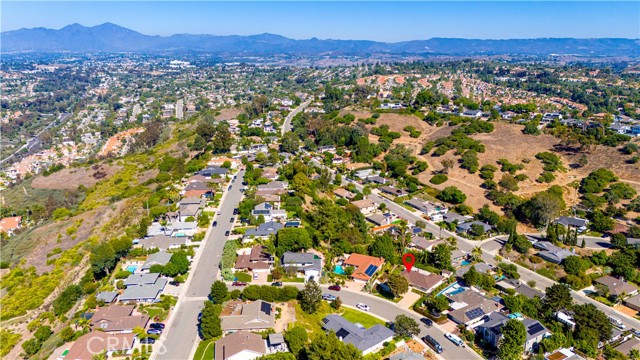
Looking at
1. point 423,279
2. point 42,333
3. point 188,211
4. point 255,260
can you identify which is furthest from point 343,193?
point 42,333

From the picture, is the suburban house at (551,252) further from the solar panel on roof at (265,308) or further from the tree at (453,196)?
the solar panel on roof at (265,308)

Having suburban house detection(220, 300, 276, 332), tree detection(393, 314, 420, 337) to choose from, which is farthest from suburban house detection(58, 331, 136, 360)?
tree detection(393, 314, 420, 337)

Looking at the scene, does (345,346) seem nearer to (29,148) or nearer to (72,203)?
(72,203)

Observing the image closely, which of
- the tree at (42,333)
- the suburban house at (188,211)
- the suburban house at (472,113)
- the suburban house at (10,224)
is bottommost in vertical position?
the suburban house at (10,224)

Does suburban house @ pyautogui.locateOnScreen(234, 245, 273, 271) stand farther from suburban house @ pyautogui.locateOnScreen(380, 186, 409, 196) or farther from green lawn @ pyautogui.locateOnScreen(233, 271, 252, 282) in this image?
suburban house @ pyautogui.locateOnScreen(380, 186, 409, 196)
